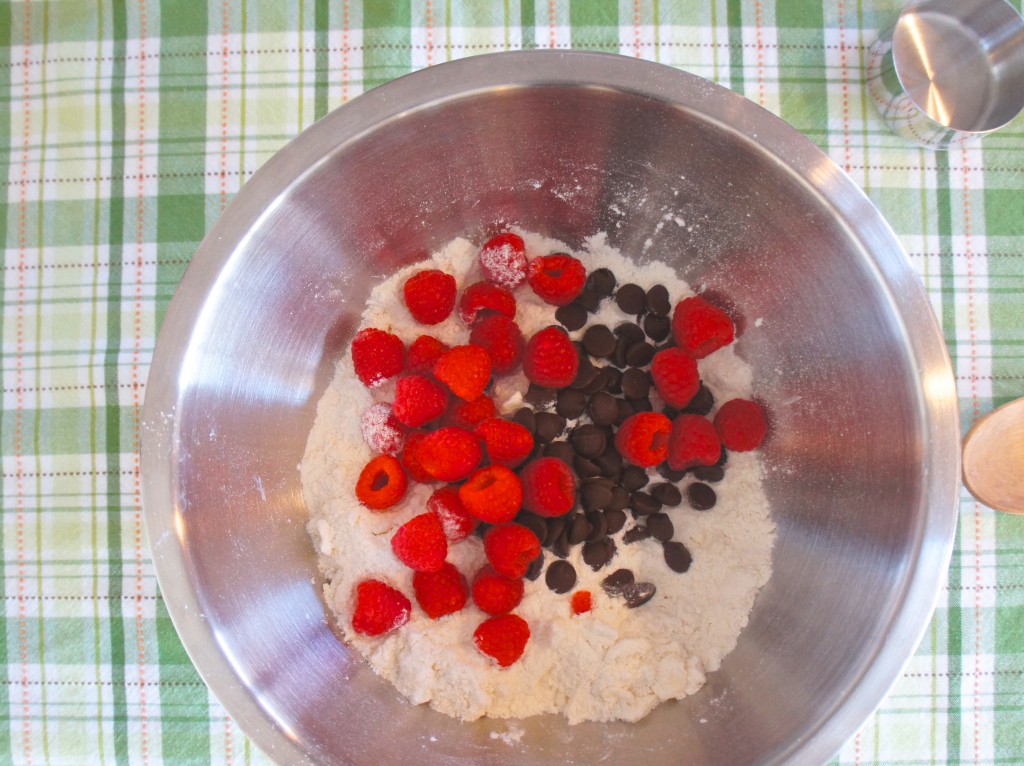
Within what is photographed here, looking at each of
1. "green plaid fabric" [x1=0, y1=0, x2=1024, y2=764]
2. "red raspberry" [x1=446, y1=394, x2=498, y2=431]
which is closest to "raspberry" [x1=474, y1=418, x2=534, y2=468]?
"red raspberry" [x1=446, y1=394, x2=498, y2=431]

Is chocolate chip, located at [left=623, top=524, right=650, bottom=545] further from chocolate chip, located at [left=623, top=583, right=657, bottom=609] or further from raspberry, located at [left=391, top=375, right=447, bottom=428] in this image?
raspberry, located at [left=391, top=375, right=447, bottom=428]

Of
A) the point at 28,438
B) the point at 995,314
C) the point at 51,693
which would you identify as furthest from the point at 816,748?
the point at 28,438

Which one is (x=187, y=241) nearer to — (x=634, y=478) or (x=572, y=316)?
(x=572, y=316)

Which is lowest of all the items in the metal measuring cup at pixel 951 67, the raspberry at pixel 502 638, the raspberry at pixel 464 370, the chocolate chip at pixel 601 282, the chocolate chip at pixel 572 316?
the raspberry at pixel 502 638

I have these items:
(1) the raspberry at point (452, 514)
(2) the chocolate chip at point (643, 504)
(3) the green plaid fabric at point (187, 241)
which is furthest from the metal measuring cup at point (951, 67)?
(1) the raspberry at point (452, 514)

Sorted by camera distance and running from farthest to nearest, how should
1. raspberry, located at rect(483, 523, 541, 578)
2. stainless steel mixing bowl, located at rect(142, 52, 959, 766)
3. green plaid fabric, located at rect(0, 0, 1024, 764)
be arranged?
1. green plaid fabric, located at rect(0, 0, 1024, 764)
2. raspberry, located at rect(483, 523, 541, 578)
3. stainless steel mixing bowl, located at rect(142, 52, 959, 766)

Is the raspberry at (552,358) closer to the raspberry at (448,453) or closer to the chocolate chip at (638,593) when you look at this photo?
the raspberry at (448,453)
